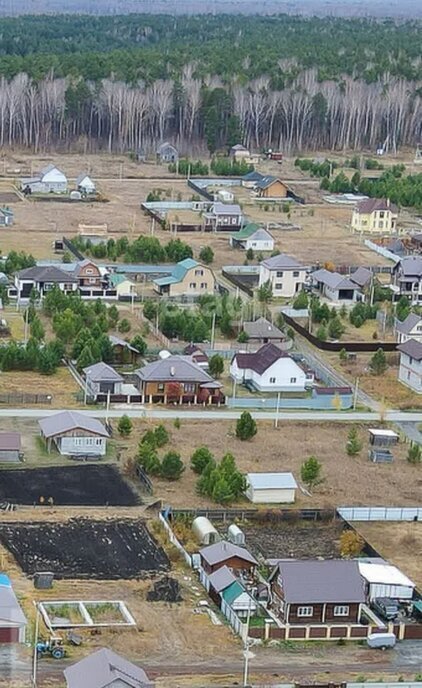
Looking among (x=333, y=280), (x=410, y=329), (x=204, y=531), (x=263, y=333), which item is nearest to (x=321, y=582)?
(x=204, y=531)

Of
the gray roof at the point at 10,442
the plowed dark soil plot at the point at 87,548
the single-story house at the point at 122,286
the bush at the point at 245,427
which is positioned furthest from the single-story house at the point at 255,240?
the plowed dark soil plot at the point at 87,548

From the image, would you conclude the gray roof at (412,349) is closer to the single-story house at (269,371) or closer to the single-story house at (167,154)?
the single-story house at (269,371)

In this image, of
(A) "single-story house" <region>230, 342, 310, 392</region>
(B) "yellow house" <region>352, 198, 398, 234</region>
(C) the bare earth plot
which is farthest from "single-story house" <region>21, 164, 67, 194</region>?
(C) the bare earth plot

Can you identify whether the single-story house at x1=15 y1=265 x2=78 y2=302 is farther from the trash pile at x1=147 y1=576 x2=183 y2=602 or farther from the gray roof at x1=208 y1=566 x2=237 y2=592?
the gray roof at x1=208 y1=566 x2=237 y2=592

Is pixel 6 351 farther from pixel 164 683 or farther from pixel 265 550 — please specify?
pixel 164 683

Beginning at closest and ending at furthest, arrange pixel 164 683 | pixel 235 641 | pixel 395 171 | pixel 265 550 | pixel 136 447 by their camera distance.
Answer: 1. pixel 164 683
2. pixel 235 641
3. pixel 265 550
4. pixel 136 447
5. pixel 395 171

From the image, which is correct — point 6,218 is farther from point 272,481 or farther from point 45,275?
point 272,481

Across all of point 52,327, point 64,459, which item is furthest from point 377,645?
point 52,327
